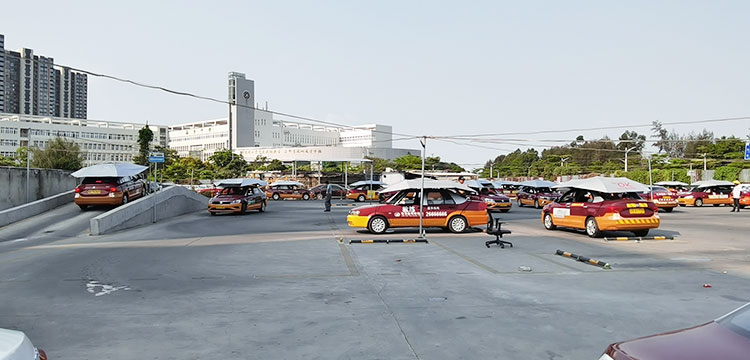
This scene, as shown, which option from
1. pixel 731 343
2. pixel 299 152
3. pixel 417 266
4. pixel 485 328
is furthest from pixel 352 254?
pixel 299 152

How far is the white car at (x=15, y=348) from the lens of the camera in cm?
304

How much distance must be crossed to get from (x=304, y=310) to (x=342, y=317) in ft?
2.16

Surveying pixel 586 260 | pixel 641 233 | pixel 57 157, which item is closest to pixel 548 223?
pixel 641 233

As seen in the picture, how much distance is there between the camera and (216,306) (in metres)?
7.47

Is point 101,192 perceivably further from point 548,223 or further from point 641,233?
point 641,233

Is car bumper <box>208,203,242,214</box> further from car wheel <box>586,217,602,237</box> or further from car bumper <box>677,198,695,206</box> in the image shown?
car bumper <box>677,198,695,206</box>

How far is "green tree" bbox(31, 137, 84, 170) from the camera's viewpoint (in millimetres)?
52062

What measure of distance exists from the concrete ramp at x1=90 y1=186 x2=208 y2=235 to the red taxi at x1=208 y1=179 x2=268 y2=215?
168 centimetres

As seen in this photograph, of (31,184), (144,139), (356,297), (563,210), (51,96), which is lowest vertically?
(356,297)

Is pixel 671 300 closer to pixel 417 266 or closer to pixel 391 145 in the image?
pixel 417 266

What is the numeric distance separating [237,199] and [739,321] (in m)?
25.9

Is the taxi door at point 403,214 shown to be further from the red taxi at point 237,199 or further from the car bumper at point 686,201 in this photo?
the car bumper at point 686,201

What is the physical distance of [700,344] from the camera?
307cm

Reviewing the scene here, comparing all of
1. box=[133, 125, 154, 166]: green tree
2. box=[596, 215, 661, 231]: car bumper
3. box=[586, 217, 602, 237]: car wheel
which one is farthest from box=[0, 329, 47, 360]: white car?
box=[133, 125, 154, 166]: green tree
